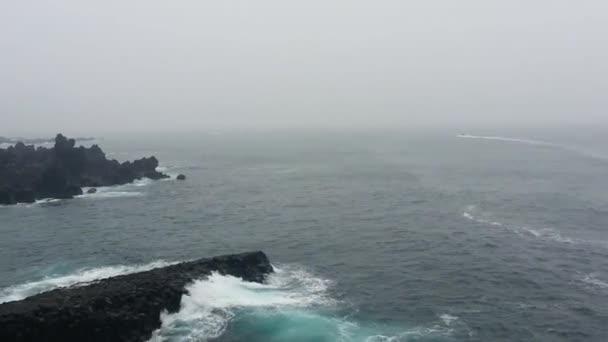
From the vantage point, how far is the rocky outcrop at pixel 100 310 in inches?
1574

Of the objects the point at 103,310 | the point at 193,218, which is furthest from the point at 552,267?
the point at 193,218

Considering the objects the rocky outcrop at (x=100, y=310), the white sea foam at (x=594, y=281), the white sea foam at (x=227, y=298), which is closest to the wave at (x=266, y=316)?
the white sea foam at (x=227, y=298)

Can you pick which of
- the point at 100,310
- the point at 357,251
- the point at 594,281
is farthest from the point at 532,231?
the point at 100,310

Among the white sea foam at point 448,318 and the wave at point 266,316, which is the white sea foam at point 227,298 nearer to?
the wave at point 266,316

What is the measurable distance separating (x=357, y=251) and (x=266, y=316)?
78.7 feet

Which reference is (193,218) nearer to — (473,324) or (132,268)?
(132,268)

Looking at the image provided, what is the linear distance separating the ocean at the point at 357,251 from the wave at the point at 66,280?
0.29 m

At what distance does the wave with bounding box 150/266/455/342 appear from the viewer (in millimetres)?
42656

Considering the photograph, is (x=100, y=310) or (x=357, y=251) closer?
(x=100, y=310)

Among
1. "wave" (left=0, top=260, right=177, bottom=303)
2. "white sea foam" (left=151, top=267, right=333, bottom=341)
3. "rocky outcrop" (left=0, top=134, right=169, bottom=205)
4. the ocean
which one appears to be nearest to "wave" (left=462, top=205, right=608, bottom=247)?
the ocean

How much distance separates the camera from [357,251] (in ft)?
222

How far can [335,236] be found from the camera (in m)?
75.9

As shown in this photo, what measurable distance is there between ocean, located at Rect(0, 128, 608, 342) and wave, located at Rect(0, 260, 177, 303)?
294mm

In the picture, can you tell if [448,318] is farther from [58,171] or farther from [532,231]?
[58,171]
